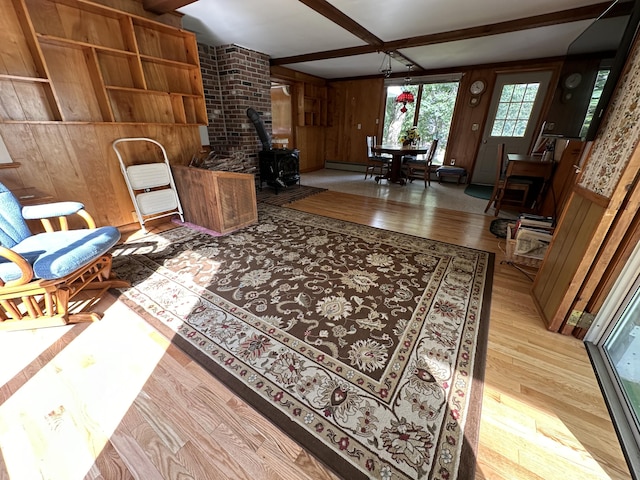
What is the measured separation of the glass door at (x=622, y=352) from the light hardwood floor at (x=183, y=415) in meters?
0.05

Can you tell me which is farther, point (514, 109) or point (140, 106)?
point (514, 109)

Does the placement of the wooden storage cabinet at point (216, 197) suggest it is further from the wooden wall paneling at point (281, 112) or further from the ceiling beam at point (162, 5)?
the wooden wall paneling at point (281, 112)

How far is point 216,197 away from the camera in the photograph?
2.78m

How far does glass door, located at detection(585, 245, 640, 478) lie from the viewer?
1114 mm

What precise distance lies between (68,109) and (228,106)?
7.64 ft

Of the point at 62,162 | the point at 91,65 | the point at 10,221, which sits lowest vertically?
the point at 10,221

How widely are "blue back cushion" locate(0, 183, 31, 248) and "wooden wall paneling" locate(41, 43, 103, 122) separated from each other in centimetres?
104

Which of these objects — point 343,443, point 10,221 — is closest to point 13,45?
point 10,221

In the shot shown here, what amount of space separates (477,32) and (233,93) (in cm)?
359

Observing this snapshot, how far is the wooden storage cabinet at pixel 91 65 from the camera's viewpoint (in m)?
2.08

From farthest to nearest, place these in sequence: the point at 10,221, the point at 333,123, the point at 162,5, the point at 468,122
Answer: the point at 333,123 < the point at 468,122 < the point at 162,5 < the point at 10,221

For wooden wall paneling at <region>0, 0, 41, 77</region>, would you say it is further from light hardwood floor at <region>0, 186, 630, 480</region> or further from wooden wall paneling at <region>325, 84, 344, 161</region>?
wooden wall paneling at <region>325, 84, 344, 161</region>

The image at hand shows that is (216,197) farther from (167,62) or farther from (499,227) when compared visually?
(499,227)

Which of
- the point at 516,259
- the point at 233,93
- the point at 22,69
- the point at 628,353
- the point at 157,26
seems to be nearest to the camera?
the point at 628,353
